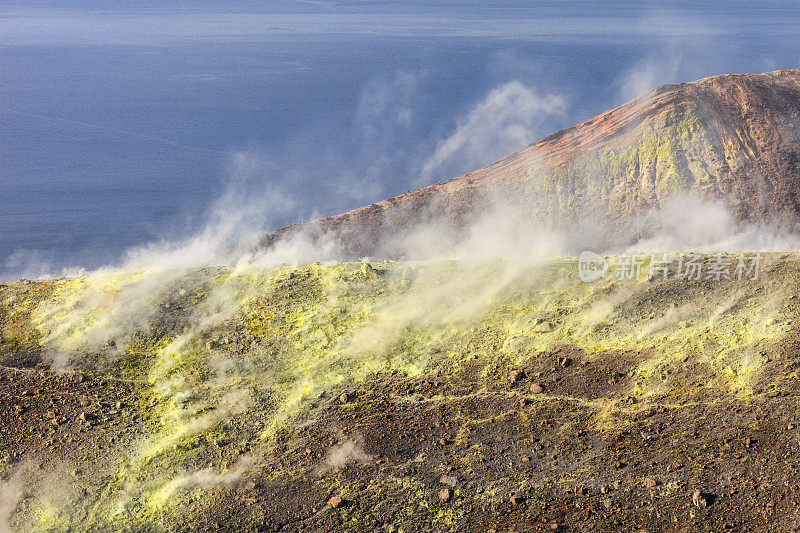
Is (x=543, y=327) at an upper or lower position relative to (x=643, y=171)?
lower

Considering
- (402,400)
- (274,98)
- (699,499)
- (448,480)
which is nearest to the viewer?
(699,499)

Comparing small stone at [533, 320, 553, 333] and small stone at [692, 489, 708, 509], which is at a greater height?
small stone at [533, 320, 553, 333]

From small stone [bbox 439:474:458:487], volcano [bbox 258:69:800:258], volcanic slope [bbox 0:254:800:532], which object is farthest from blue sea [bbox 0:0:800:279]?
small stone [bbox 439:474:458:487]

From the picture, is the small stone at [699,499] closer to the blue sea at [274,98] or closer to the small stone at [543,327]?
the small stone at [543,327]

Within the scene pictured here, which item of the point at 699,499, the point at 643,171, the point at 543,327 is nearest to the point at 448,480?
the point at 699,499

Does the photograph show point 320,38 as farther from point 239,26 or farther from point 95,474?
point 95,474

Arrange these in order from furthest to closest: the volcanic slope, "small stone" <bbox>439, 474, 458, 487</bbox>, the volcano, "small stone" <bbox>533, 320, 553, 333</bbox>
→ the volcano, "small stone" <bbox>533, 320, 553, 333</bbox>, "small stone" <bbox>439, 474, 458, 487</bbox>, the volcanic slope

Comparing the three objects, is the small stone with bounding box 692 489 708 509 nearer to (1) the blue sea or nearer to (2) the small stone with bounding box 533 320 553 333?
(2) the small stone with bounding box 533 320 553 333

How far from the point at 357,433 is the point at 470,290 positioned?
24.5 feet

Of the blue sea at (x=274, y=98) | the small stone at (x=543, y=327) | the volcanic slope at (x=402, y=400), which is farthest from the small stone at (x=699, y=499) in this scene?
the blue sea at (x=274, y=98)

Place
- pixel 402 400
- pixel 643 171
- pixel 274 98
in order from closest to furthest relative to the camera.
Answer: pixel 402 400
pixel 643 171
pixel 274 98

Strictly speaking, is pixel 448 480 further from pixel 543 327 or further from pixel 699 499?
pixel 543 327

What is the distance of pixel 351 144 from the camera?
79688mm

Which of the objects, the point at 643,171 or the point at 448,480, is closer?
the point at 448,480
